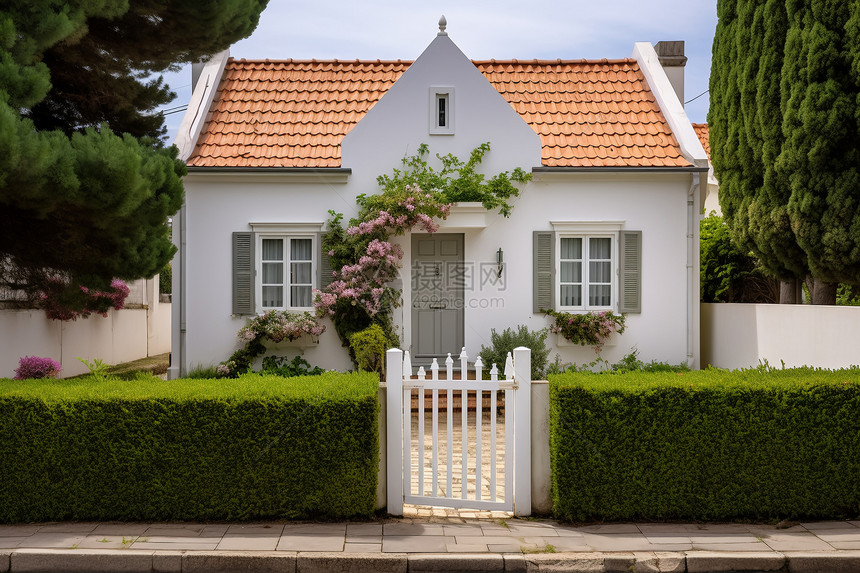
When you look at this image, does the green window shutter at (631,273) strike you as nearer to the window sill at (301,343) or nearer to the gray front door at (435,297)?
the gray front door at (435,297)

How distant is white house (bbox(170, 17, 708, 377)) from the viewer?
11.8 m

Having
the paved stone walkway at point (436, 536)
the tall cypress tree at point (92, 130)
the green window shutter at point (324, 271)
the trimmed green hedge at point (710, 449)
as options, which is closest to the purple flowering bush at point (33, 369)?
the tall cypress tree at point (92, 130)

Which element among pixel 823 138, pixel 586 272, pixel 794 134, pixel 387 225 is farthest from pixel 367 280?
pixel 823 138

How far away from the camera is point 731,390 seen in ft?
18.7

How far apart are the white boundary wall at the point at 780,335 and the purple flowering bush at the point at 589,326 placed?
1828 mm

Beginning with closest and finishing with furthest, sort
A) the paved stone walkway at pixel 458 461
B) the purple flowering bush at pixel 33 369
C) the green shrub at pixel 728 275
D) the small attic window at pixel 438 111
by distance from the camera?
the paved stone walkway at pixel 458 461 < the purple flowering bush at pixel 33 369 < the small attic window at pixel 438 111 < the green shrub at pixel 728 275

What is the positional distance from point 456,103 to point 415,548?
8.55 m

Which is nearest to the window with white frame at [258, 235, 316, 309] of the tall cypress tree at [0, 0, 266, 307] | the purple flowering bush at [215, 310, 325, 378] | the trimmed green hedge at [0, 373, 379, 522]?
the purple flowering bush at [215, 310, 325, 378]

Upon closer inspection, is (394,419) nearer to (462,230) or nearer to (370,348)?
(370,348)

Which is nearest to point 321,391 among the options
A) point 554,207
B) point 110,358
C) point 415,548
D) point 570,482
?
point 415,548

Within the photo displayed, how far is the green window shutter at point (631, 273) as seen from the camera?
38.8 feet

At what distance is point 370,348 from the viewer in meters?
10.7

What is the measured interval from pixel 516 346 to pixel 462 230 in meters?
2.22

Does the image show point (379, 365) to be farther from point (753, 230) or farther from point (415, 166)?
point (753, 230)
